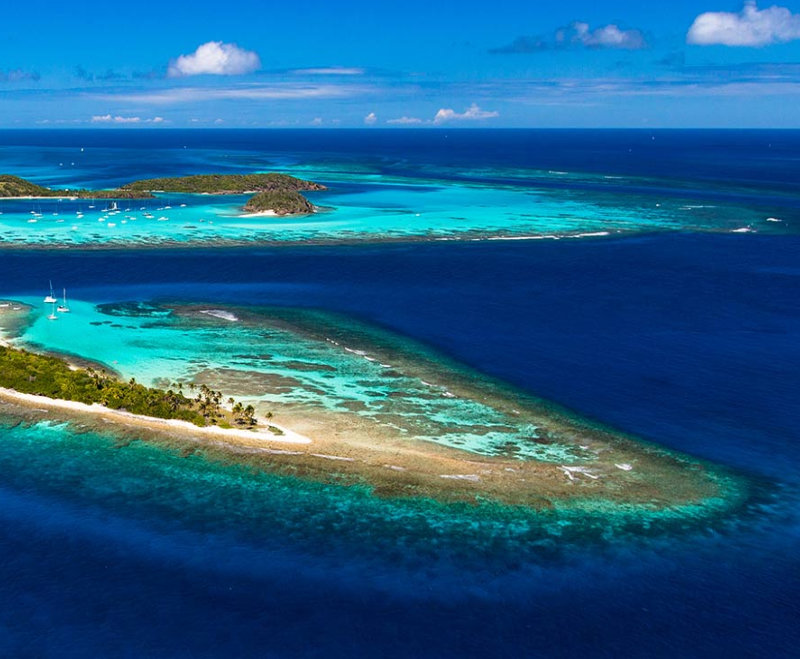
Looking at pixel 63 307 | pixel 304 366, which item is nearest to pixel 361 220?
pixel 63 307

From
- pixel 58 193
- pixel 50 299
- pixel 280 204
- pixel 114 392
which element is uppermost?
pixel 58 193

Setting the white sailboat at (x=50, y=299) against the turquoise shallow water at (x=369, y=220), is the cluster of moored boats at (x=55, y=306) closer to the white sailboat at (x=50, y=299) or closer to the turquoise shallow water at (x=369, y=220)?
the white sailboat at (x=50, y=299)

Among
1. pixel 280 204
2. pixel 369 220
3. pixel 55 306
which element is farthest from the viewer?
pixel 280 204

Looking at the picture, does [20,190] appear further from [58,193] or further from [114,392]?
[114,392]

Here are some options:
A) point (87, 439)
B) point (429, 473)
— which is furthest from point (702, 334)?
point (87, 439)

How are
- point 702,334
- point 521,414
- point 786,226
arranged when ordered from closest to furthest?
1. point 521,414
2. point 702,334
3. point 786,226

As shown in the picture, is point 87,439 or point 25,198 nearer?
point 87,439

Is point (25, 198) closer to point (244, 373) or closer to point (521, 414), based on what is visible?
point (244, 373)

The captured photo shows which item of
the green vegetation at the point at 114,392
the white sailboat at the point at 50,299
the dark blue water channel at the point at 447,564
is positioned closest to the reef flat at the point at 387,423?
the green vegetation at the point at 114,392
